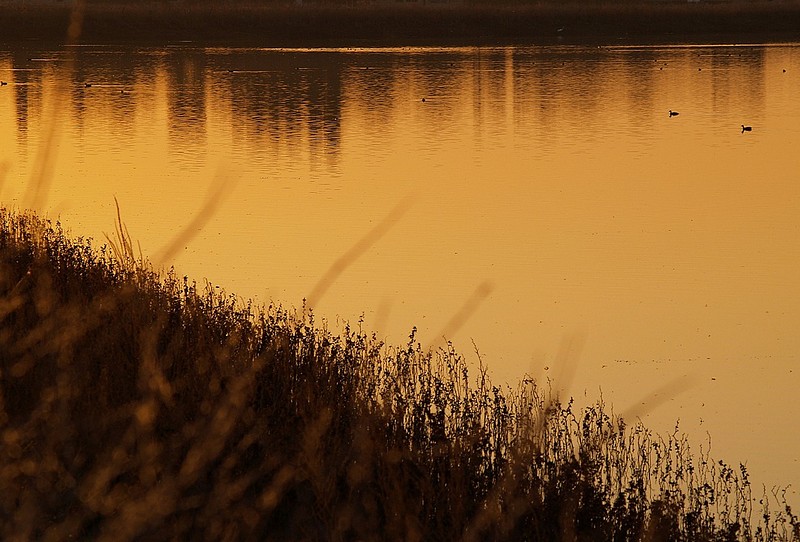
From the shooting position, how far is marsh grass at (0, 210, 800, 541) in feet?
19.8

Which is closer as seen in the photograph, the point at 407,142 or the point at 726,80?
the point at 407,142

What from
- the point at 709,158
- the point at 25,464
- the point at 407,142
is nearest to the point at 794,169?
the point at 709,158

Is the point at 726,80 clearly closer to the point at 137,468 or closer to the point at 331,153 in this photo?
the point at 331,153

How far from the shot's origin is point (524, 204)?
1966 centimetres

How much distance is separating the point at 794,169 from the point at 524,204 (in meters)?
5.38

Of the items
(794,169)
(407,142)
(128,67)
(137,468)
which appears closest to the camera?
(137,468)

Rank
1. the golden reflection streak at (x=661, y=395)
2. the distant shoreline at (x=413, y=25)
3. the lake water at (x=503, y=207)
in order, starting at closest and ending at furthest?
1. the golden reflection streak at (x=661, y=395)
2. the lake water at (x=503, y=207)
3. the distant shoreline at (x=413, y=25)

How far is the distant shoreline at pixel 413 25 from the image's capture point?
67.9 meters

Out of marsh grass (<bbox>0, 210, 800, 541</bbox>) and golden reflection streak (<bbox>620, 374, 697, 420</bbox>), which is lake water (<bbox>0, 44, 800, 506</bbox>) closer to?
golden reflection streak (<bbox>620, 374, 697, 420</bbox>)

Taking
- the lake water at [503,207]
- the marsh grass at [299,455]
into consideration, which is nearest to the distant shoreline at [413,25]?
the lake water at [503,207]

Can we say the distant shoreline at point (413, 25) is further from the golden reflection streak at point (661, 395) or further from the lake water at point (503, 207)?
the golden reflection streak at point (661, 395)

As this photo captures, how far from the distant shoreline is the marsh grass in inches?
2243

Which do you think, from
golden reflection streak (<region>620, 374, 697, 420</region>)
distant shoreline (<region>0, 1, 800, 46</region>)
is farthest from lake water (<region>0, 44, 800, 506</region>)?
distant shoreline (<region>0, 1, 800, 46</region>)

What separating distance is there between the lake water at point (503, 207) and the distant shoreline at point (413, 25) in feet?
86.6
